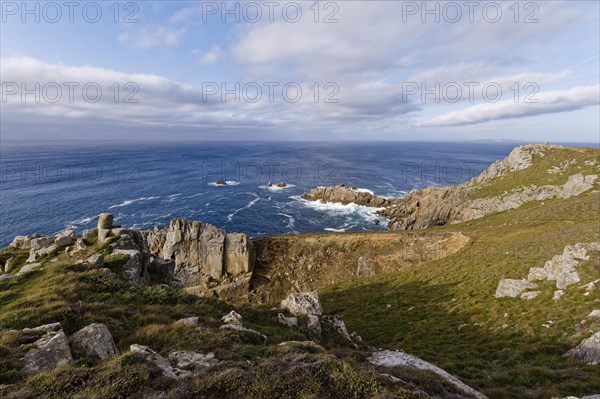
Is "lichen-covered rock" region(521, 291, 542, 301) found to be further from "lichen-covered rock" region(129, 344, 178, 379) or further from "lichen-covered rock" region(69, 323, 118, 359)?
"lichen-covered rock" region(69, 323, 118, 359)

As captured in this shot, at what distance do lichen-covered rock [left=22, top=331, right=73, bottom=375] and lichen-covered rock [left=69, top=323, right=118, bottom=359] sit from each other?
1.48ft

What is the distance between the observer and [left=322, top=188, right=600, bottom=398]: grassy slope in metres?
13.6

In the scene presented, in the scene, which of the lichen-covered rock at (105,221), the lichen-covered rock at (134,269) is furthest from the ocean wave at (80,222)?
the lichen-covered rock at (134,269)

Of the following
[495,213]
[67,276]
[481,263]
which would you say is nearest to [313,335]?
[67,276]

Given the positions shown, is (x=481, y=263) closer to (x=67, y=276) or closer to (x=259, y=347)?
(x=259, y=347)

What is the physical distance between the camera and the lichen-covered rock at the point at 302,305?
17969mm

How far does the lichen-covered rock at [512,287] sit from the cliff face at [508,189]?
47665mm

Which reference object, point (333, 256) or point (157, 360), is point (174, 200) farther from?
point (157, 360)

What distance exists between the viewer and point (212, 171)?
161 metres

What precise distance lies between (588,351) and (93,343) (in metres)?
22.6

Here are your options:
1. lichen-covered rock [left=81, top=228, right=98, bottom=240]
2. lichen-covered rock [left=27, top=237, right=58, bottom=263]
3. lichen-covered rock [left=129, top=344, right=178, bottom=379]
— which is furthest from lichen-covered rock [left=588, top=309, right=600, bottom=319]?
lichen-covered rock [left=27, top=237, right=58, bottom=263]

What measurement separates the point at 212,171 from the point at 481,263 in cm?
14831

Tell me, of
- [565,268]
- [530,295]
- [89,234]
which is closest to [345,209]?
[565,268]

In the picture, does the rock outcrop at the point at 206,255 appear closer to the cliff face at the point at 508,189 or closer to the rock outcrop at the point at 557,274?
the rock outcrop at the point at 557,274
